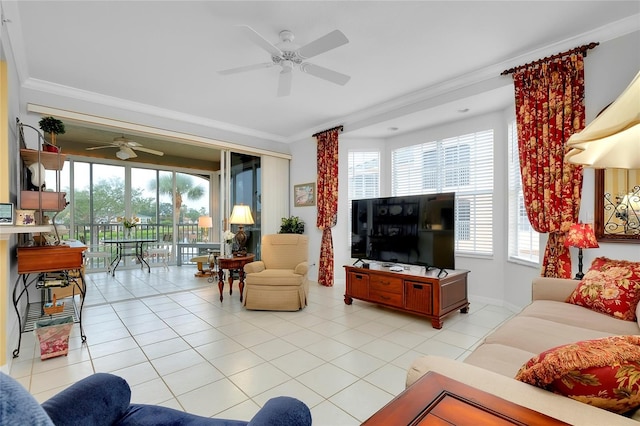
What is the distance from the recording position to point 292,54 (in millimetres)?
2754

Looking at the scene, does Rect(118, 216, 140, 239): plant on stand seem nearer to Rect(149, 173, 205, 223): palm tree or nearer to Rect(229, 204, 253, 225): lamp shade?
Rect(149, 173, 205, 223): palm tree

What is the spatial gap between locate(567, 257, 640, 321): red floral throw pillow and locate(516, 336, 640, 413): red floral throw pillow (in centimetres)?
156

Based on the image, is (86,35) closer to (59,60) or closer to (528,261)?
(59,60)

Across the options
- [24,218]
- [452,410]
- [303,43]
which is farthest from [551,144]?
[24,218]

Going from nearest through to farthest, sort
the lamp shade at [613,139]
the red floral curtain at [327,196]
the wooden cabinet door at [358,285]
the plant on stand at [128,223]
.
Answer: the lamp shade at [613,139] < the wooden cabinet door at [358,285] < the red floral curtain at [327,196] < the plant on stand at [128,223]

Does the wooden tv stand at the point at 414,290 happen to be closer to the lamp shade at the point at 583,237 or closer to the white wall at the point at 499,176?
the white wall at the point at 499,176

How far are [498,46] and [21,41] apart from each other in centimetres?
452

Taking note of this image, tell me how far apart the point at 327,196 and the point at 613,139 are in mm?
4061

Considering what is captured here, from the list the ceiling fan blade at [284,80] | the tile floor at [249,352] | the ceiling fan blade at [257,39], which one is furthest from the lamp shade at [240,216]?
the ceiling fan blade at [257,39]

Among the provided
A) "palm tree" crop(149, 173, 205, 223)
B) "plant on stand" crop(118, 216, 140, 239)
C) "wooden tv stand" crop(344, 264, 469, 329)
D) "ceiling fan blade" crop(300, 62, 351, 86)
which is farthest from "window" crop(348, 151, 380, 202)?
"plant on stand" crop(118, 216, 140, 239)

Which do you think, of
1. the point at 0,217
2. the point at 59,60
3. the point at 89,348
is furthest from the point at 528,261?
the point at 59,60

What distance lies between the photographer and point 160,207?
7.81m

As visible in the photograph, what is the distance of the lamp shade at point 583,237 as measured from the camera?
2.54 m

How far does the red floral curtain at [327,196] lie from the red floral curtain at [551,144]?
9.13 ft
